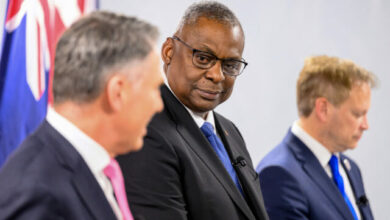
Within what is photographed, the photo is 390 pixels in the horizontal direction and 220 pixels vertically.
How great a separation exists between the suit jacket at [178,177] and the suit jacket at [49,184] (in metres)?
0.45

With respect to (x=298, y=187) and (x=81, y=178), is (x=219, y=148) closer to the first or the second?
(x=298, y=187)

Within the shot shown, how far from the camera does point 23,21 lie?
9.57ft

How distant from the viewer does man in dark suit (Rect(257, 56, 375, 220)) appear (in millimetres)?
2527

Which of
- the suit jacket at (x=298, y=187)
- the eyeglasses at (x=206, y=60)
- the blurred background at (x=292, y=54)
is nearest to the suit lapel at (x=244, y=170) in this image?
the eyeglasses at (x=206, y=60)

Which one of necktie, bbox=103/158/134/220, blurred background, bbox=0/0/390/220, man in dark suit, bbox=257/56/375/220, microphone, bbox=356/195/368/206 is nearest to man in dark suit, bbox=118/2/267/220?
necktie, bbox=103/158/134/220

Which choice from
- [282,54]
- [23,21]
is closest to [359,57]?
[282,54]

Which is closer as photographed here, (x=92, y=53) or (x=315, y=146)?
(x=92, y=53)

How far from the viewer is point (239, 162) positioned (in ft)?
6.45

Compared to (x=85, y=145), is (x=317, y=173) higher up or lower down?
lower down

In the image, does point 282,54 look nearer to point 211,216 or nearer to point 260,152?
point 260,152

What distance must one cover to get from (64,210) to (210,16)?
99cm

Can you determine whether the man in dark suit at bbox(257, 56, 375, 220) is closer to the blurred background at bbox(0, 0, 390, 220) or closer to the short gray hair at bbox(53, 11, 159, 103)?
the blurred background at bbox(0, 0, 390, 220)

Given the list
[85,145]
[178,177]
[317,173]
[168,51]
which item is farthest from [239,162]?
[85,145]

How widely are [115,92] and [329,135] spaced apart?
1727mm
